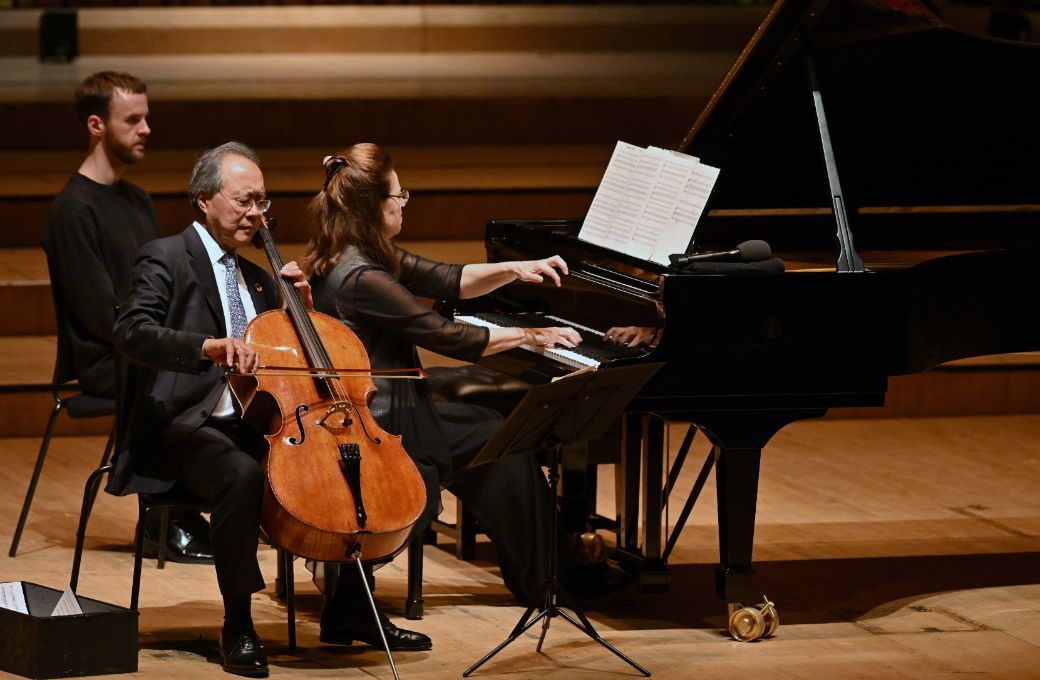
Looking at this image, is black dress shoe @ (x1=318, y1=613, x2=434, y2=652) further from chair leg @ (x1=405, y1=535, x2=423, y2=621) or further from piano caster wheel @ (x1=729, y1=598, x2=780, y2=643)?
piano caster wheel @ (x1=729, y1=598, x2=780, y2=643)

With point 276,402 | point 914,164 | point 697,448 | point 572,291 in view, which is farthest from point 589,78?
point 276,402

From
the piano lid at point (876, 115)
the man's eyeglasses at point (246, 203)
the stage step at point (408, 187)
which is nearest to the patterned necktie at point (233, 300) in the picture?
the man's eyeglasses at point (246, 203)

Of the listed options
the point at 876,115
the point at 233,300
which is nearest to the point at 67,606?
the point at 233,300

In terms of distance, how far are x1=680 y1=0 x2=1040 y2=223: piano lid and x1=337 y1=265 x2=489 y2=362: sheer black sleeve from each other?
0.79m

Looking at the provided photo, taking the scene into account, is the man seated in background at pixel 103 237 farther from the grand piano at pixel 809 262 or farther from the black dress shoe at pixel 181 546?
the grand piano at pixel 809 262

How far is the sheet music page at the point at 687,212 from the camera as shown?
13.8ft

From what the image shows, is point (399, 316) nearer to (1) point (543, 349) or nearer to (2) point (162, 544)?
(1) point (543, 349)

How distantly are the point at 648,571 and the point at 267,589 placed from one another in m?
0.97

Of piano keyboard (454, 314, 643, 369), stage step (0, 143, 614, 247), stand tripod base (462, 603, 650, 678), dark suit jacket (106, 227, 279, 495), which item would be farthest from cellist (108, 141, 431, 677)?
stage step (0, 143, 614, 247)

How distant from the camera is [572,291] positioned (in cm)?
447

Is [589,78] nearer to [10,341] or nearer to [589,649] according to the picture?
[10,341]

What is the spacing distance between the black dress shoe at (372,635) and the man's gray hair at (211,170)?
0.99m

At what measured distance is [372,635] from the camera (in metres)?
4.04

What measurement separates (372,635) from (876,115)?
196 cm
